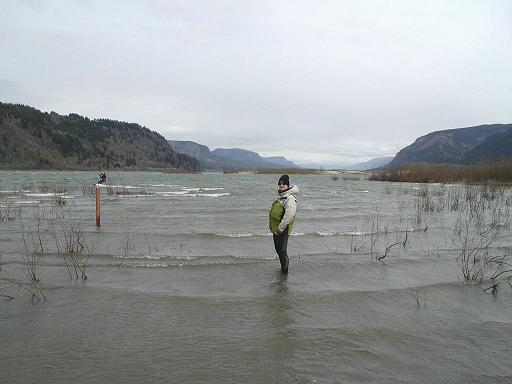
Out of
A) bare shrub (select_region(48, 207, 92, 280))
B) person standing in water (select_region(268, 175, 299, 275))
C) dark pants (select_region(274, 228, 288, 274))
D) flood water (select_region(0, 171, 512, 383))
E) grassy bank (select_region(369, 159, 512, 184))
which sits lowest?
flood water (select_region(0, 171, 512, 383))

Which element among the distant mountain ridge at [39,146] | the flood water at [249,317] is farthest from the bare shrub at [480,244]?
the distant mountain ridge at [39,146]

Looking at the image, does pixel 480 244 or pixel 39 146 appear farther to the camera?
pixel 39 146

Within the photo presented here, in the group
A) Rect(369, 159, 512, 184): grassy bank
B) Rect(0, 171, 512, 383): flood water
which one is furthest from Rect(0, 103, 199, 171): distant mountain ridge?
Rect(0, 171, 512, 383): flood water

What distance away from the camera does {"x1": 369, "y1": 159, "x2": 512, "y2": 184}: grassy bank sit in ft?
134

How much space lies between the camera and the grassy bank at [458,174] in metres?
40.8

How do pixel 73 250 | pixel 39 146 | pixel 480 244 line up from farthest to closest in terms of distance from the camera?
pixel 39 146 → pixel 480 244 → pixel 73 250

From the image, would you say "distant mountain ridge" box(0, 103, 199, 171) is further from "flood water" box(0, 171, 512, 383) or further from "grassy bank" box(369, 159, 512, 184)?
"flood water" box(0, 171, 512, 383)

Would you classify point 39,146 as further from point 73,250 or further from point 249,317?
point 249,317

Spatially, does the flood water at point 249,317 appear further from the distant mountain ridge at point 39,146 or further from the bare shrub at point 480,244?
Result: the distant mountain ridge at point 39,146

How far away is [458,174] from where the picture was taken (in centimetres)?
4741

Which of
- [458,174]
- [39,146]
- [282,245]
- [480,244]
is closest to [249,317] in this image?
[282,245]

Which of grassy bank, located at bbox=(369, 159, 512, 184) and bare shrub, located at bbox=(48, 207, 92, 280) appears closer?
bare shrub, located at bbox=(48, 207, 92, 280)

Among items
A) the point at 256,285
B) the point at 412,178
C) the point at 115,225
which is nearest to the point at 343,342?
the point at 256,285

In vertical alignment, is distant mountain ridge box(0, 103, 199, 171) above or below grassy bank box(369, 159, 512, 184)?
above
